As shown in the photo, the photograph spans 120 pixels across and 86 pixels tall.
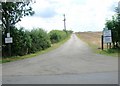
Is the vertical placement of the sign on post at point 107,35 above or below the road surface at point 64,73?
above

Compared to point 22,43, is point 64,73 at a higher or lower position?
lower

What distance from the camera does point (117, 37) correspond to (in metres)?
34.7

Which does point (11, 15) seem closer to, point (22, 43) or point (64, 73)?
point (22, 43)

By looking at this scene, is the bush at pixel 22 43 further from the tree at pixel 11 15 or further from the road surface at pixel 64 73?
the road surface at pixel 64 73

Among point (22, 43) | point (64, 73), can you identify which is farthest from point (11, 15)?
point (64, 73)

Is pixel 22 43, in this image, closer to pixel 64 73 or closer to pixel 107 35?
pixel 107 35

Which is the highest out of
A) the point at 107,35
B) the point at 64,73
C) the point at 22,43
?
the point at 107,35

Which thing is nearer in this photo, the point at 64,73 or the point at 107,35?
the point at 64,73

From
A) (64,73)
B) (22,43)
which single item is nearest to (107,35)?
(22,43)

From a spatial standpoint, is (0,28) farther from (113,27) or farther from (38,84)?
(38,84)

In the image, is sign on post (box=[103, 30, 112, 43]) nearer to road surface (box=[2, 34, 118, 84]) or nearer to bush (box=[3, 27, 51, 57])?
bush (box=[3, 27, 51, 57])

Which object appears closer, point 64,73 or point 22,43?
point 64,73

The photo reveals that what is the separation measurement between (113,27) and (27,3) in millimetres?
9719

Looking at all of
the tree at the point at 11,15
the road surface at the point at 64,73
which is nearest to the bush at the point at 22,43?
the tree at the point at 11,15
